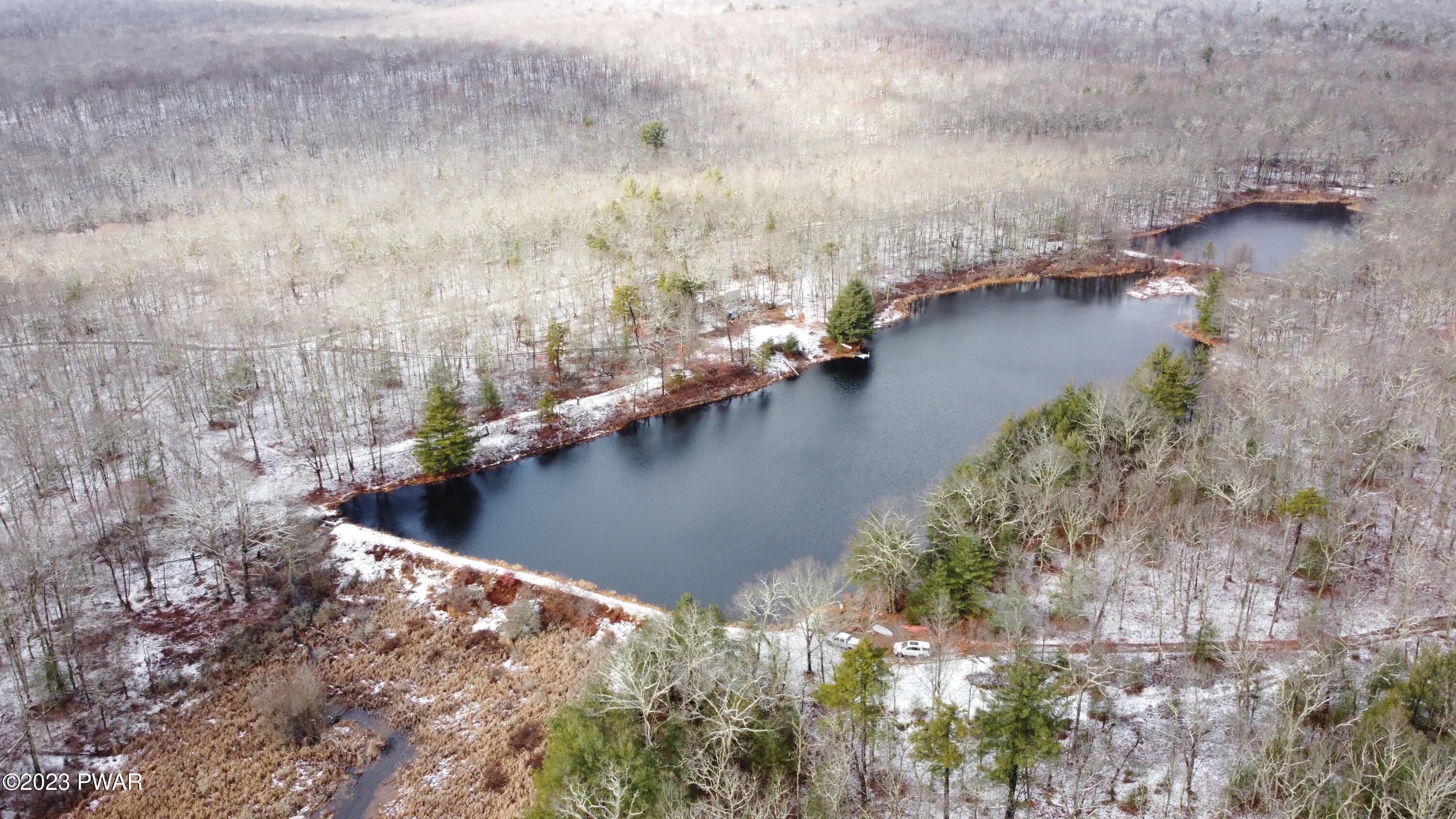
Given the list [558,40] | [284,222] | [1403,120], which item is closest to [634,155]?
[284,222]

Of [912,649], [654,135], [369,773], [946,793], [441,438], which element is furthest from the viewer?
Result: [654,135]

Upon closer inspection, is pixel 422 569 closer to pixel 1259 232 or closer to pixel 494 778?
pixel 494 778

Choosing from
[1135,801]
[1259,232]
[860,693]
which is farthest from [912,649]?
[1259,232]

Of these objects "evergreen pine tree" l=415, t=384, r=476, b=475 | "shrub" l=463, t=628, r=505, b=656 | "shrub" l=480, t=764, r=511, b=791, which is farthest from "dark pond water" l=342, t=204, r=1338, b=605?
"shrub" l=480, t=764, r=511, b=791

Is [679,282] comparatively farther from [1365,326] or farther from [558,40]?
[558,40]

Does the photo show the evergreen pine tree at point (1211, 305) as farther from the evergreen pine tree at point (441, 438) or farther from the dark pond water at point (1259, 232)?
the evergreen pine tree at point (441, 438)

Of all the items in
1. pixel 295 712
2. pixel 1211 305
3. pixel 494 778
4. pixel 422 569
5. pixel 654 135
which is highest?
pixel 654 135

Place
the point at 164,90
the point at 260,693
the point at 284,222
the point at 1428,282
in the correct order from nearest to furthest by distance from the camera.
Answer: the point at 260,693
the point at 1428,282
the point at 284,222
the point at 164,90

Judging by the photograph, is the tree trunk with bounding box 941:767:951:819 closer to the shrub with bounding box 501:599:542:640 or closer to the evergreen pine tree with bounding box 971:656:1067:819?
the evergreen pine tree with bounding box 971:656:1067:819
